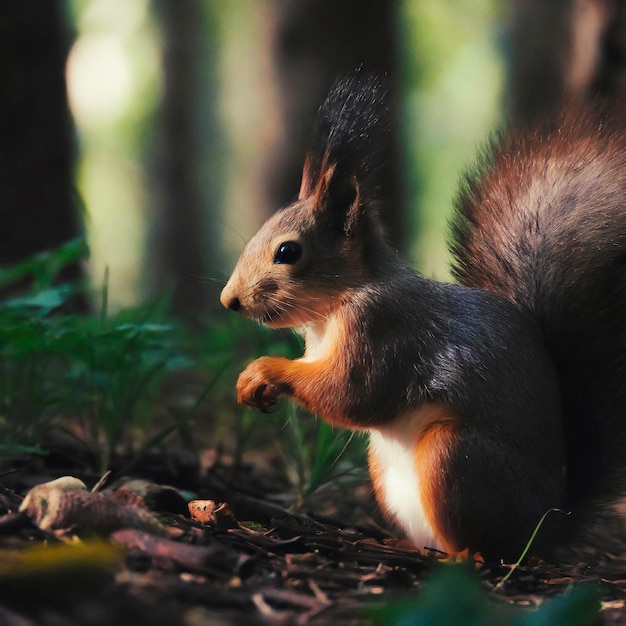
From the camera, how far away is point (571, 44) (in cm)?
299

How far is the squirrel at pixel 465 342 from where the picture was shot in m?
1.61

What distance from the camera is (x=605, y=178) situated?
1.78m

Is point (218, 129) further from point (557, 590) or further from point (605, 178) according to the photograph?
point (557, 590)

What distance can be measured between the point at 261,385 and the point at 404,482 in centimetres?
38

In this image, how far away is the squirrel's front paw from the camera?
173 centimetres

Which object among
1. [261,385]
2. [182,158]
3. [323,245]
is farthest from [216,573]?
[182,158]

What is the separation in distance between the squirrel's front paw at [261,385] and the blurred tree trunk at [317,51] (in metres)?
1.96

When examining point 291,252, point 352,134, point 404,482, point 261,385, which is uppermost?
point 352,134

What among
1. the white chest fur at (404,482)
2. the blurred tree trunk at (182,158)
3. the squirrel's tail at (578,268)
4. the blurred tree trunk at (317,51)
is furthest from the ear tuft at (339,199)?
the blurred tree trunk at (182,158)

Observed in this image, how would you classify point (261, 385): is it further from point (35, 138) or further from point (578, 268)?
point (35, 138)

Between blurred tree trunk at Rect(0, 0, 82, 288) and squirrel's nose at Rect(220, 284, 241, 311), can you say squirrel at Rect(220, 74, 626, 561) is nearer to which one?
squirrel's nose at Rect(220, 284, 241, 311)

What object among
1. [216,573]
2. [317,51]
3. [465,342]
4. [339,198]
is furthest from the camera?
[317,51]

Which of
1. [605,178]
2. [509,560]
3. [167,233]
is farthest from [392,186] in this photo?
[167,233]

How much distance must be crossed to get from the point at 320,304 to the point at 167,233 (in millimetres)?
6141
